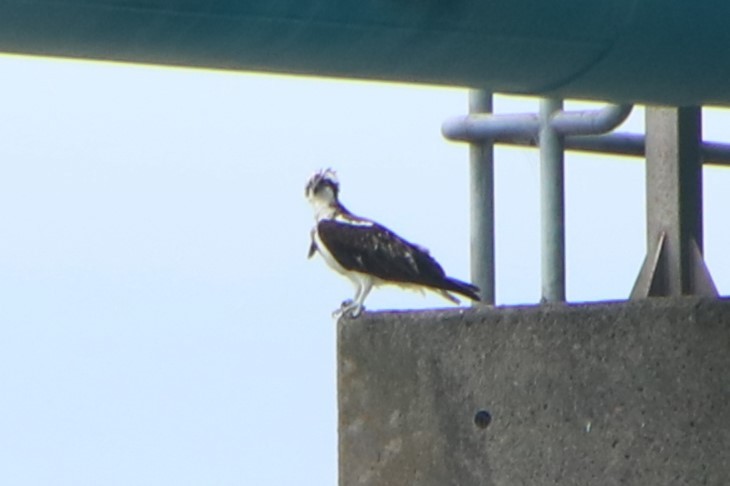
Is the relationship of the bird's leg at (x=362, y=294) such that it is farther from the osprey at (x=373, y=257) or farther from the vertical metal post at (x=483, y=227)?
the vertical metal post at (x=483, y=227)

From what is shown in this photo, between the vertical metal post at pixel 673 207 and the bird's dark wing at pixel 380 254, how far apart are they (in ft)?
7.26

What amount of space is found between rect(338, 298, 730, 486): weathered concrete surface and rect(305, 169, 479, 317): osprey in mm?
2933

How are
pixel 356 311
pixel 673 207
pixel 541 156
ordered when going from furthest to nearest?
pixel 356 311 → pixel 673 207 → pixel 541 156

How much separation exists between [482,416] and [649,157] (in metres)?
1.62

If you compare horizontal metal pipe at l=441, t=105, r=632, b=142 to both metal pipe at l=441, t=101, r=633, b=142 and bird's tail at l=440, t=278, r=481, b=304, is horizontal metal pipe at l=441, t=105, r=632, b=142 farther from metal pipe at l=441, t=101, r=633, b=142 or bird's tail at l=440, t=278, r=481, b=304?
bird's tail at l=440, t=278, r=481, b=304

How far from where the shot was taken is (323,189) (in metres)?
11.3

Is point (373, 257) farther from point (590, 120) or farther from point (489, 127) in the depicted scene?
point (590, 120)

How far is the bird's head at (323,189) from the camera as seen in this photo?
11211 millimetres

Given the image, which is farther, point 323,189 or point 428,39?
point 323,189

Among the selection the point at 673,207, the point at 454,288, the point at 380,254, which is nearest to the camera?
the point at 673,207

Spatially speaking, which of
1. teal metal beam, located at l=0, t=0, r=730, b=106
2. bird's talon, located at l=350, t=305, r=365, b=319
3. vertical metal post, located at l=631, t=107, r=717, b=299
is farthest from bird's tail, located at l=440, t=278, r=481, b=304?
teal metal beam, located at l=0, t=0, r=730, b=106

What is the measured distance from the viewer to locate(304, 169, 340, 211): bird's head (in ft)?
36.8

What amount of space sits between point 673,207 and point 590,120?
2.60ft

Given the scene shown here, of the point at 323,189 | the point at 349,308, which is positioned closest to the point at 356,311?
the point at 349,308
